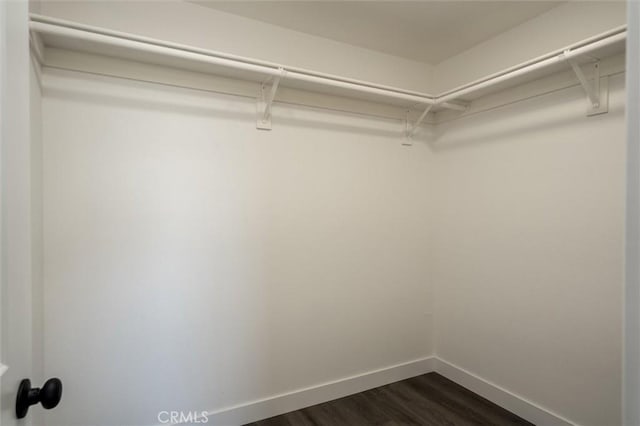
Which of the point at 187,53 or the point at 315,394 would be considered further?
the point at 315,394

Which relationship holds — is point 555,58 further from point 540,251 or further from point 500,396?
point 500,396

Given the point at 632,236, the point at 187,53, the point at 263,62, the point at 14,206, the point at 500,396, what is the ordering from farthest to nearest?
the point at 500,396 → the point at 263,62 → the point at 187,53 → the point at 14,206 → the point at 632,236

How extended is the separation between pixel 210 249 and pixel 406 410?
1.69m

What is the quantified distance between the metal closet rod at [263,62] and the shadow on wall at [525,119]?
293 mm

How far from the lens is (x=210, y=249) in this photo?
196 cm

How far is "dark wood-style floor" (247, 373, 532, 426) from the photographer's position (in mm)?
2045

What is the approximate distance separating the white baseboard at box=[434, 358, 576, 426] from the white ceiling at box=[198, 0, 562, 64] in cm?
244

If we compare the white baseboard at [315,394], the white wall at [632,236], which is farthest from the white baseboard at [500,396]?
the white wall at [632,236]

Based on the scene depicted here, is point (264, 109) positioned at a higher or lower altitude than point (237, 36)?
lower

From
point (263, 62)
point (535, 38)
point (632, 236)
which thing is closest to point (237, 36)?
point (263, 62)

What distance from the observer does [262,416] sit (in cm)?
208

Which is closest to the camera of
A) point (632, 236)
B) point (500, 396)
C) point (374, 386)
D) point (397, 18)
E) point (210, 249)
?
point (632, 236)

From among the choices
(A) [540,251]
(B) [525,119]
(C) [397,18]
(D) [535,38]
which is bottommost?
(A) [540,251]

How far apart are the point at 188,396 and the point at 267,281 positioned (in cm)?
80
